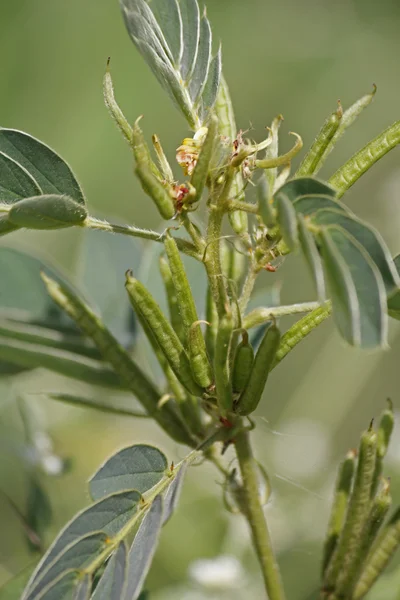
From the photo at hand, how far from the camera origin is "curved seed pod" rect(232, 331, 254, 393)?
59 centimetres

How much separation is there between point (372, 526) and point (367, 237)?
297mm

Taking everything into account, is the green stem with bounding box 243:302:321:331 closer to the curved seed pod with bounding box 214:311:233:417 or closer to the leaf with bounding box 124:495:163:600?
the curved seed pod with bounding box 214:311:233:417

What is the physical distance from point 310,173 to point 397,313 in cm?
13

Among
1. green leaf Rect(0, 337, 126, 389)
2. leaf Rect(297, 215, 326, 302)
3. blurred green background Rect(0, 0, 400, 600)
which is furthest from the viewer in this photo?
blurred green background Rect(0, 0, 400, 600)

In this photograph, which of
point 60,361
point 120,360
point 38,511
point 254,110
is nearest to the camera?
point 120,360

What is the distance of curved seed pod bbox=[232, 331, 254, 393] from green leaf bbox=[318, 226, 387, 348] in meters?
0.10

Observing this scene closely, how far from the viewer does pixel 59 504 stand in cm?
120

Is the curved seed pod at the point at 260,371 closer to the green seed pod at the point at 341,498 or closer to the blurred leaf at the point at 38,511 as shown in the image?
the green seed pod at the point at 341,498

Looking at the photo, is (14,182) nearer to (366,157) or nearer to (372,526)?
(366,157)

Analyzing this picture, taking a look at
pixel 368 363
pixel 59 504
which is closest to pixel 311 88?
pixel 368 363

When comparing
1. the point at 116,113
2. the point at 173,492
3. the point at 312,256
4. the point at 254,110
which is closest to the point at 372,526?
the point at 173,492

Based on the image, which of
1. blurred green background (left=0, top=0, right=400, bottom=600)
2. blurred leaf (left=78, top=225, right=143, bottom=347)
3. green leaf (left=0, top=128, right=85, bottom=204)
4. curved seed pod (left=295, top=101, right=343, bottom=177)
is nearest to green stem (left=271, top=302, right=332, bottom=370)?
curved seed pod (left=295, top=101, right=343, bottom=177)

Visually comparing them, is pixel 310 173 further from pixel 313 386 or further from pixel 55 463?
pixel 313 386

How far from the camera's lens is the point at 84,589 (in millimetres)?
560
